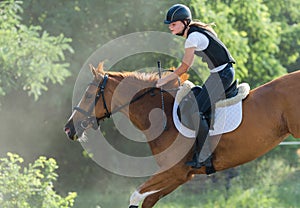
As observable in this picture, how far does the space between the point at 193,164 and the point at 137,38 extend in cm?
812

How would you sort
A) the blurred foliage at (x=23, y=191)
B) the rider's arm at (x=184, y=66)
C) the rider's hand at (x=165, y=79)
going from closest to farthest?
the rider's arm at (x=184, y=66), the rider's hand at (x=165, y=79), the blurred foliage at (x=23, y=191)

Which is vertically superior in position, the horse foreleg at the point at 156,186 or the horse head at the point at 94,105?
the horse head at the point at 94,105

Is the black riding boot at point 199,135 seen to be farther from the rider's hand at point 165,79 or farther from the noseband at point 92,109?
the noseband at point 92,109

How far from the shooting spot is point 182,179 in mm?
7445

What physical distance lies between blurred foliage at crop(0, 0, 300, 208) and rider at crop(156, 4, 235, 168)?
5872 mm

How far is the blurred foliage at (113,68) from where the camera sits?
14.2m

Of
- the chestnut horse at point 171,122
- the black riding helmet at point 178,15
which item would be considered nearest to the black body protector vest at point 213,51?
the black riding helmet at point 178,15

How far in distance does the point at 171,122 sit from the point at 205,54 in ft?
2.92

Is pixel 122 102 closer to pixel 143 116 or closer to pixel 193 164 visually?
pixel 143 116

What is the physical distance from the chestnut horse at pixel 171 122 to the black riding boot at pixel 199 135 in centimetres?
9

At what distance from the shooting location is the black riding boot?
23.8 ft

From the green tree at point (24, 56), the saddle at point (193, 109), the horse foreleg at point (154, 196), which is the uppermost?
the green tree at point (24, 56)

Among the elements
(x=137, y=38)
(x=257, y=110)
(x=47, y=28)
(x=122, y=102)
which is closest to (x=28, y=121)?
(x=47, y=28)

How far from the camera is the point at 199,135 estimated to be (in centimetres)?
733
